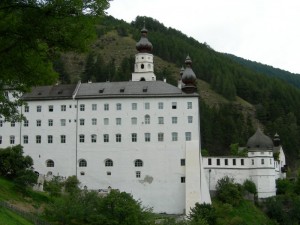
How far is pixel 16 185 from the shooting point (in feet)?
158

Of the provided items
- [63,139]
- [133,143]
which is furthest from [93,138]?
[133,143]

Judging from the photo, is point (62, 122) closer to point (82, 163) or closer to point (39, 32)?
point (82, 163)

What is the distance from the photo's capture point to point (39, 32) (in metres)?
13.5

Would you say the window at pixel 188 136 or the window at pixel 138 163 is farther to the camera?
the window at pixel 138 163

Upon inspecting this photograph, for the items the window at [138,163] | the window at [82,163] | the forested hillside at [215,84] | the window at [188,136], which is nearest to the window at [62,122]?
the window at [82,163]

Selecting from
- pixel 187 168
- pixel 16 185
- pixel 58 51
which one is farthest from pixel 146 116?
pixel 58 51

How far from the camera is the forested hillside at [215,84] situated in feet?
339

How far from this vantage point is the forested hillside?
10319 centimetres

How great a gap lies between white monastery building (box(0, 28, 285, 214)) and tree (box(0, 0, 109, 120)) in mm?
40490

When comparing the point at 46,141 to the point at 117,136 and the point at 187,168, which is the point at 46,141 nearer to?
the point at 117,136

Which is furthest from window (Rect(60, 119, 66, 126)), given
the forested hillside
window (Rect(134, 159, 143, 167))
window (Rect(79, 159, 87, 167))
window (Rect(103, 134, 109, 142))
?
the forested hillside

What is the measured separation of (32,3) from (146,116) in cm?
4316

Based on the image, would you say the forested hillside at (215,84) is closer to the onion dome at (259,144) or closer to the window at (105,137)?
the onion dome at (259,144)

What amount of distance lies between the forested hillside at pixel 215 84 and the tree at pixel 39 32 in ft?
267
